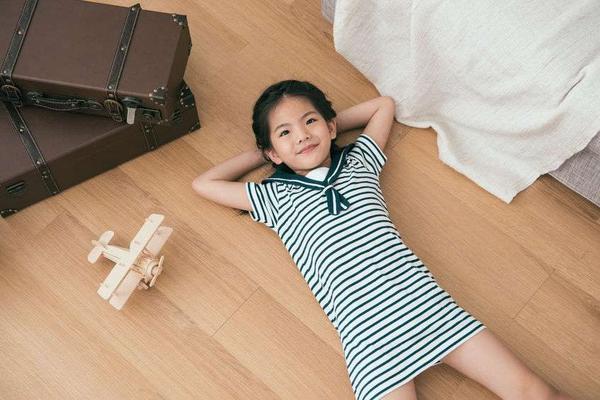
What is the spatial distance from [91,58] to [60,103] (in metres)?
0.11

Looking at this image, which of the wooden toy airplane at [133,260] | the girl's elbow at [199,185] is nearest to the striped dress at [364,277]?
the girl's elbow at [199,185]

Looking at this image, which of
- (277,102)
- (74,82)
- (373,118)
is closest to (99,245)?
(74,82)

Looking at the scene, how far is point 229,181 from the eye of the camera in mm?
1389

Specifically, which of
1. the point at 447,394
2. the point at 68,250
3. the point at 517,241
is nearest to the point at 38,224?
the point at 68,250

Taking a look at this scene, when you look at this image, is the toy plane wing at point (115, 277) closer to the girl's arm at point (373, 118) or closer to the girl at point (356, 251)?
the girl at point (356, 251)

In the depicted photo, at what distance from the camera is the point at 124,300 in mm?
1257

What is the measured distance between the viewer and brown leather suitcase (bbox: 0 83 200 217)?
1263 mm

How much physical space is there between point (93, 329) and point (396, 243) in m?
0.67

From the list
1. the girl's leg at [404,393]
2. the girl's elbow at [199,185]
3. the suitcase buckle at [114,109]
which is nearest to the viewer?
the girl's leg at [404,393]

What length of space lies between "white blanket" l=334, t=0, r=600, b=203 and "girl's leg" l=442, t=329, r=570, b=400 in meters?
0.38

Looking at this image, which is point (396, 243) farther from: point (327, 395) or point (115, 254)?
point (115, 254)

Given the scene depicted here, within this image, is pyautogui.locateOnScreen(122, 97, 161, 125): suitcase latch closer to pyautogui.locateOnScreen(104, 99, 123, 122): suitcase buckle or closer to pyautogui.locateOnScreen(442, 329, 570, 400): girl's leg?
pyautogui.locateOnScreen(104, 99, 123, 122): suitcase buckle

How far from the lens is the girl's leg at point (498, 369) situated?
116cm

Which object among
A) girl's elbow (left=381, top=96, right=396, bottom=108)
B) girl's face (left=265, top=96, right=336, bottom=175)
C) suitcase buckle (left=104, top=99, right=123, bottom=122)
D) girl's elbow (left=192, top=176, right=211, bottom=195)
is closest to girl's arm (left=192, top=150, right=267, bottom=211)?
girl's elbow (left=192, top=176, right=211, bottom=195)
